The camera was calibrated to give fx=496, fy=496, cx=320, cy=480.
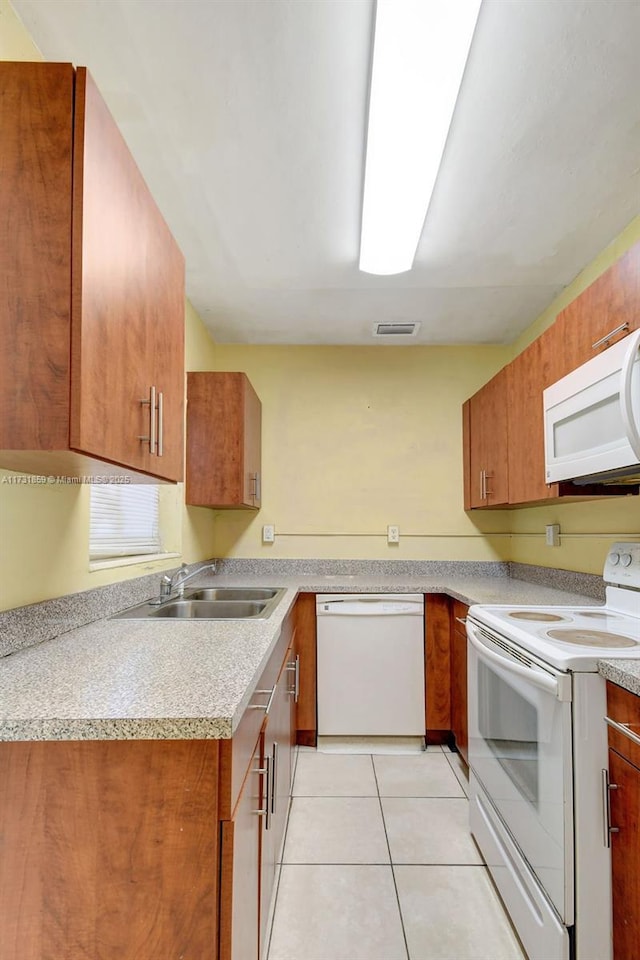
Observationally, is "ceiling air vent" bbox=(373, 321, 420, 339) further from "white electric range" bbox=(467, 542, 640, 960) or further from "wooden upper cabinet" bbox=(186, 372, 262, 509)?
"white electric range" bbox=(467, 542, 640, 960)

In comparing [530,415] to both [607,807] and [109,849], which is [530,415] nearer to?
[607,807]

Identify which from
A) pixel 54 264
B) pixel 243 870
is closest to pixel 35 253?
pixel 54 264

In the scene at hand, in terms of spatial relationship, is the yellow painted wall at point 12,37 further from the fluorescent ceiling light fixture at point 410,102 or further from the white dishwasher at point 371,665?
the white dishwasher at point 371,665

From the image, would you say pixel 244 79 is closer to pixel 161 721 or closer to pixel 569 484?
pixel 161 721

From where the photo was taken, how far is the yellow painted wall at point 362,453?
3.33 meters

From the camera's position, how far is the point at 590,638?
1.46 m

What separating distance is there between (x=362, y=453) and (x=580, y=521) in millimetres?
1421

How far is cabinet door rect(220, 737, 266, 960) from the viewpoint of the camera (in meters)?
0.83

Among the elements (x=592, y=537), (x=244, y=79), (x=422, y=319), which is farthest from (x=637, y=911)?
(x=422, y=319)

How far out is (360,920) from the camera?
4.99 feet

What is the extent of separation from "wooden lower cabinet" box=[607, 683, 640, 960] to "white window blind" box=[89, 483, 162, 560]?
5.37ft

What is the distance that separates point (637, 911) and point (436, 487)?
96.5 inches

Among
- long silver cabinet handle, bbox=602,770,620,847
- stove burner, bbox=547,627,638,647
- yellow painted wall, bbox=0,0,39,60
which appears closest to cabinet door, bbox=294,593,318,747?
stove burner, bbox=547,627,638,647

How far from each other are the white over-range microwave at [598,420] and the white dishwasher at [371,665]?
3.80 ft
